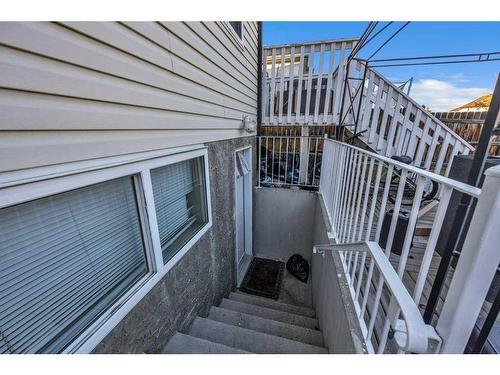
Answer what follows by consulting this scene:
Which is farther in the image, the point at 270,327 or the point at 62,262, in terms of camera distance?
the point at 270,327

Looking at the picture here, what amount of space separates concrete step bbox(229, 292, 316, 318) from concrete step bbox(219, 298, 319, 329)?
0.32 metres

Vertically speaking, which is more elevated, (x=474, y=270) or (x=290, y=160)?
(x=474, y=270)

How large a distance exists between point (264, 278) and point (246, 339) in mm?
2228

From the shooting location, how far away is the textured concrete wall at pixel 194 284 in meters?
1.37

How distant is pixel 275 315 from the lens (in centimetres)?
285

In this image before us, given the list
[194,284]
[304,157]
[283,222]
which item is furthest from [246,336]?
[304,157]

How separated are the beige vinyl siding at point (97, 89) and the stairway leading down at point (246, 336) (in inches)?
65.8

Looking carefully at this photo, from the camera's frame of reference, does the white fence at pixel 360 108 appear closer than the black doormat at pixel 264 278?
Yes

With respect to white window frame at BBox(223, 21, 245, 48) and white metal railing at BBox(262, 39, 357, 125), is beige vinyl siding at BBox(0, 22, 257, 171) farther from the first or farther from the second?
white metal railing at BBox(262, 39, 357, 125)

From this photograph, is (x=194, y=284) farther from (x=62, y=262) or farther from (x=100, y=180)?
Answer: (x=100, y=180)

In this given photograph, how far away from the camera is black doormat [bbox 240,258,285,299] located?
388 centimetres

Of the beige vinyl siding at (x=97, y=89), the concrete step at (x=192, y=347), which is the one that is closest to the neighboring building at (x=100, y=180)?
the beige vinyl siding at (x=97, y=89)

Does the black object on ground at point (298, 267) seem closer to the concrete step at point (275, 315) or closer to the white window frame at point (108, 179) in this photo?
the concrete step at point (275, 315)
